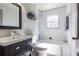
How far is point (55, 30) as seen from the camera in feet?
4.88

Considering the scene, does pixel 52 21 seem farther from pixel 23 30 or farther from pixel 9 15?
pixel 9 15

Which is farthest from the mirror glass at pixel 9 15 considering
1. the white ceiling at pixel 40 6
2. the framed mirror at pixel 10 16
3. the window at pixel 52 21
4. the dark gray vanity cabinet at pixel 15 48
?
the window at pixel 52 21

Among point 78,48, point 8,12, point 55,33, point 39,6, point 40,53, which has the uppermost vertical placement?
point 39,6

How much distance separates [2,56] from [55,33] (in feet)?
3.12

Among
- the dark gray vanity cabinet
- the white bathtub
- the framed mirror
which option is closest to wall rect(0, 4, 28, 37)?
the framed mirror

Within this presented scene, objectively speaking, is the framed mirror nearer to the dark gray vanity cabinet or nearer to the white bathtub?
the dark gray vanity cabinet

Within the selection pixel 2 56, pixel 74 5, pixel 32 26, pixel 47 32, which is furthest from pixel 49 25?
pixel 2 56

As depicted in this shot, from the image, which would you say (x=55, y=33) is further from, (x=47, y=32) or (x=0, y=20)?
(x=0, y=20)

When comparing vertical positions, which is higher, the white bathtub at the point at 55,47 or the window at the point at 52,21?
the window at the point at 52,21

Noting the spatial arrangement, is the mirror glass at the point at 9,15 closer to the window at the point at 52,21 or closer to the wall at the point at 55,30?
the wall at the point at 55,30

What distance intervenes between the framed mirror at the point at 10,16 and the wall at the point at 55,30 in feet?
1.59

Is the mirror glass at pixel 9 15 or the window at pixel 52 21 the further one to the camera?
the window at pixel 52 21

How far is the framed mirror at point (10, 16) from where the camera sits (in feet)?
4.39

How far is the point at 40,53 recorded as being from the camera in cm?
135
